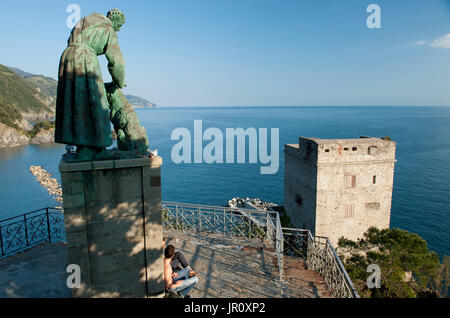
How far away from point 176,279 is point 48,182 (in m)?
50.5

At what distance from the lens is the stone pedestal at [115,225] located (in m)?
5.36

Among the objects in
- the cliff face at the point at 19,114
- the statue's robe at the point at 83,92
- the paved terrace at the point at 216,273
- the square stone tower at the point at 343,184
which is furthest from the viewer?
the cliff face at the point at 19,114

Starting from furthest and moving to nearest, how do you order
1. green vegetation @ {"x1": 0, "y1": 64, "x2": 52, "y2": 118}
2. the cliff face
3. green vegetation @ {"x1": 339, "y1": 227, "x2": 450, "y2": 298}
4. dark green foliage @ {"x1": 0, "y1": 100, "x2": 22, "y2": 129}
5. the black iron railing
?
green vegetation @ {"x1": 0, "y1": 64, "x2": 52, "y2": 118}
the cliff face
dark green foliage @ {"x1": 0, "y1": 100, "x2": 22, "y2": 129}
green vegetation @ {"x1": 339, "y1": 227, "x2": 450, "y2": 298}
the black iron railing

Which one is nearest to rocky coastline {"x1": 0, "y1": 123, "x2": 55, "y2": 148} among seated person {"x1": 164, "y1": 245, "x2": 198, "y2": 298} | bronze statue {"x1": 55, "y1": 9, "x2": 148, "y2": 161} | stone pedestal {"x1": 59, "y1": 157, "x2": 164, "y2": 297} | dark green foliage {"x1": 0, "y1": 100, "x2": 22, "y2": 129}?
dark green foliage {"x1": 0, "y1": 100, "x2": 22, "y2": 129}

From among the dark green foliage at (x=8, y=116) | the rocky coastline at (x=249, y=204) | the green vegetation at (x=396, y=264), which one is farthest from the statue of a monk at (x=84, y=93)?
the dark green foliage at (x=8, y=116)

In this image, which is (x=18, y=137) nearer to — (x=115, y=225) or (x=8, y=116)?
(x=8, y=116)

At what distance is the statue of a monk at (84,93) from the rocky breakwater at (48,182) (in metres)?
39.6

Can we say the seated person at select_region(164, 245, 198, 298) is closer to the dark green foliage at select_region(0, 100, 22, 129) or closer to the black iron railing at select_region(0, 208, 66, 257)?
the black iron railing at select_region(0, 208, 66, 257)

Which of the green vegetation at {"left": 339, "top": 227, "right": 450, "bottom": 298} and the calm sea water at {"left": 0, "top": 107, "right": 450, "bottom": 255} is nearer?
the green vegetation at {"left": 339, "top": 227, "right": 450, "bottom": 298}

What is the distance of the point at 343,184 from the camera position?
957 inches

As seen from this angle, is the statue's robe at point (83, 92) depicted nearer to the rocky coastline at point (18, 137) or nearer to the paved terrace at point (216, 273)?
the paved terrace at point (216, 273)

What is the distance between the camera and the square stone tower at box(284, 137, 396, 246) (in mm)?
23750

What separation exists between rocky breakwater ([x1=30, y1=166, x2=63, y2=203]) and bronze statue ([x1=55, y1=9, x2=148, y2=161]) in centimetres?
3962

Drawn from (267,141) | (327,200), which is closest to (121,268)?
(327,200)
